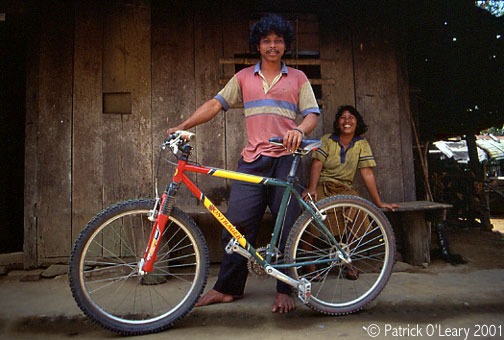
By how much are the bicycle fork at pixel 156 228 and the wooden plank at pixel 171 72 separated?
144cm

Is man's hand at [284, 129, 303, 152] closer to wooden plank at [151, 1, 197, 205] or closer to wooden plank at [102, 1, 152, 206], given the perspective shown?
wooden plank at [151, 1, 197, 205]

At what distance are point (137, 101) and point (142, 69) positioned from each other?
0.34 metres

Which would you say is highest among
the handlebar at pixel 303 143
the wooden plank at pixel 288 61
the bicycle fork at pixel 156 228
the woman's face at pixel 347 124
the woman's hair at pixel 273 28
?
the wooden plank at pixel 288 61

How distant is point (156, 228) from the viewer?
6.54 ft

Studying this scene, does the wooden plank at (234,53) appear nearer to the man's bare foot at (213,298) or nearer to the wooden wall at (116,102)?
the wooden wall at (116,102)

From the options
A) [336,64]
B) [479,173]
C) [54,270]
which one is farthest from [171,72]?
[479,173]

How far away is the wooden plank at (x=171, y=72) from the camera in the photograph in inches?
135

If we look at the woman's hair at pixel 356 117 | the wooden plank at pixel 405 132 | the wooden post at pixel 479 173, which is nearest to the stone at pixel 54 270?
the woman's hair at pixel 356 117

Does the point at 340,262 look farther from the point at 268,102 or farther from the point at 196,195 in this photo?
the point at 268,102

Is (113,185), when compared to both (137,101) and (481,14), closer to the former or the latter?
(137,101)

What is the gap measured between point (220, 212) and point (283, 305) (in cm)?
78

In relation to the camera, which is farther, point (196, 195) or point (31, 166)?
point (31, 166)

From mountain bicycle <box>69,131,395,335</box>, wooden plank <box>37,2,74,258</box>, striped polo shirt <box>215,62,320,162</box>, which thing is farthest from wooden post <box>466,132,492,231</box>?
wooden plank <box>37,2,74,258</box>

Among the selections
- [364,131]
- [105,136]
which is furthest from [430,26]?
[105,136]
